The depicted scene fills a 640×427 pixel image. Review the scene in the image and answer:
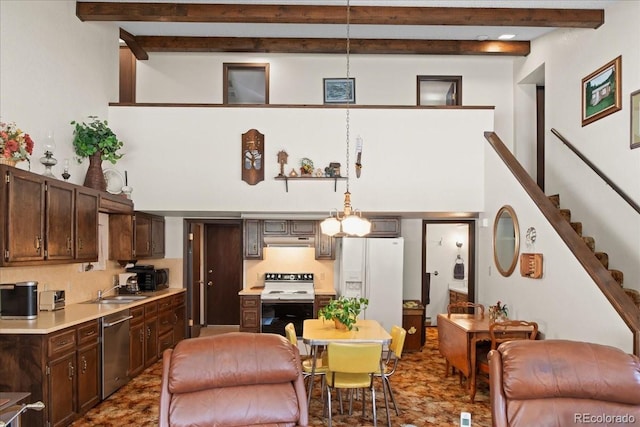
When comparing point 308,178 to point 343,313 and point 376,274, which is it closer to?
point 376,274

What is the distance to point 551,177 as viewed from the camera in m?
6.66

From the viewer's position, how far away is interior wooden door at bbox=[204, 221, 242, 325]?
28.7 ft

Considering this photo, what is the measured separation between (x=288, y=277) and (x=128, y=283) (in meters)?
2.34

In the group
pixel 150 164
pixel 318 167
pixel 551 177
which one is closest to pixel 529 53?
pixel 551 177

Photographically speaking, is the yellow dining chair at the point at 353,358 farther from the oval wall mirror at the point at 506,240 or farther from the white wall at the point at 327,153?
the white wall at the point at 327,153

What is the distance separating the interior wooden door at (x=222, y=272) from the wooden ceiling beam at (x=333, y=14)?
13.3ft

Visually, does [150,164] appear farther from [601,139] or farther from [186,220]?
[601,139]

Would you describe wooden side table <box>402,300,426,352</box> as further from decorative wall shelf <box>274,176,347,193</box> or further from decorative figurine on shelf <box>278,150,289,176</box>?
decorative figurine on shelf <box>278,150,289,176</box>

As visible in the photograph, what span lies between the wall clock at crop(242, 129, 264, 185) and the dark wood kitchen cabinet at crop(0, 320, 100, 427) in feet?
9.14

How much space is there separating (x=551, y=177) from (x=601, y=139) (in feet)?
4.17

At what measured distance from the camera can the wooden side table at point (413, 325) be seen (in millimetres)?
7141

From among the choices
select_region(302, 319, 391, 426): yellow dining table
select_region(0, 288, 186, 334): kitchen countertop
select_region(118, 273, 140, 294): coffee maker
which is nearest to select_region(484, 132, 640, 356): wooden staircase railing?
select_region(302, 319, 391, 426): yellow dining table

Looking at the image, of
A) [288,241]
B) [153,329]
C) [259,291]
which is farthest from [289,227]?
[153,329]

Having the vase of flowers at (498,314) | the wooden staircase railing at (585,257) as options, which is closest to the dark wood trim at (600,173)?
the wooden staircase railing at (585,257)
